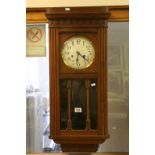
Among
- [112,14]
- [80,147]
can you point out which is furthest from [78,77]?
[112,14]

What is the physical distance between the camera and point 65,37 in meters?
1.43

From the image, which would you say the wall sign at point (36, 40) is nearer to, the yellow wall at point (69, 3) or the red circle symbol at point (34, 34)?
the red circle symbol at point (34, 34)

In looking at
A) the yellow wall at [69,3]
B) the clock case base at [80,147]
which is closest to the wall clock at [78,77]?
the clock case base at [80,147]

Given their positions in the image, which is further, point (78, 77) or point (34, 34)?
point (34, 34)

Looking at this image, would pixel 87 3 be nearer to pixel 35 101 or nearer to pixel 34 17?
pixel 34 17

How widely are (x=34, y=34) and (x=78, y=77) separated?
52 centimetres

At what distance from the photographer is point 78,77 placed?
1416 mm

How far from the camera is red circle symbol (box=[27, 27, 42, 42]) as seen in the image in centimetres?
168

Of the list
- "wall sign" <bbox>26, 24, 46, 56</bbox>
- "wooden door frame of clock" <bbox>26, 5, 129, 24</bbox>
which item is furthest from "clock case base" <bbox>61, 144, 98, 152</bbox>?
"wooden door frame of clock" <bbox>26, 5, 129, 24</bbox>

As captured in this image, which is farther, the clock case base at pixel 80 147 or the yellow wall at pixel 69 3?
the yellow wall at pixel 69 3

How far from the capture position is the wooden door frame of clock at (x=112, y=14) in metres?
1.62

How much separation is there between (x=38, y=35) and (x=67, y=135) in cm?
76

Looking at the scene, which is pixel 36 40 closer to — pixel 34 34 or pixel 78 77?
pixel 34 34
